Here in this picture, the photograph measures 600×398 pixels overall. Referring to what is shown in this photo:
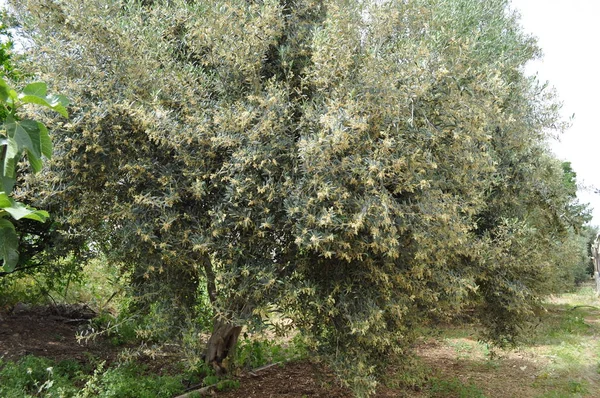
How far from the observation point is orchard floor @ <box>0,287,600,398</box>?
22.4 ft

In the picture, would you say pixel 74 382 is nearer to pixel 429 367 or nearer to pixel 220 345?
pixel 220 345

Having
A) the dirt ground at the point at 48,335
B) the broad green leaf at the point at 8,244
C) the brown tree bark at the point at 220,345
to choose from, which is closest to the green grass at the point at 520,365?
the brown tree bark at the point at 220,345

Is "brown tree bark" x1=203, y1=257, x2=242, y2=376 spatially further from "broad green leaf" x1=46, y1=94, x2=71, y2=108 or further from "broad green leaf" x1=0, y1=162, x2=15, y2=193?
"broad green leaf" x1=0, y1=162, x2=15, y2=193

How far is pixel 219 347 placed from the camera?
662 centimetres

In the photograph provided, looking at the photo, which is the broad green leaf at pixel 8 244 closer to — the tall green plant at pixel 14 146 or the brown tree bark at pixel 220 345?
the tall green plant at pixel 14 146

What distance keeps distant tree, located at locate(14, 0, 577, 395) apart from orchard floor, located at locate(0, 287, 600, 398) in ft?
5.51

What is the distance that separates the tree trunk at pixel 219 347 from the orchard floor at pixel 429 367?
1.33ft

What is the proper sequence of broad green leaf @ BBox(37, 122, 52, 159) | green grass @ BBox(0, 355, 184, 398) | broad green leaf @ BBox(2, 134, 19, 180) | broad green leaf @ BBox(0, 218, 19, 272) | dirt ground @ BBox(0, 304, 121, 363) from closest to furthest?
broad green leaf @ BBox(2, 134, 19, 180) < broad green leaf @ BBox(0, 218, 19, 272) < broad green leaf @ BBox(37, 122, 52, 159) < green grass @ BBox(0, 355, 184, 398) < dirt ground @ BBox(0, 304, 121, 363)

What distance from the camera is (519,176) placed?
7.59 meters

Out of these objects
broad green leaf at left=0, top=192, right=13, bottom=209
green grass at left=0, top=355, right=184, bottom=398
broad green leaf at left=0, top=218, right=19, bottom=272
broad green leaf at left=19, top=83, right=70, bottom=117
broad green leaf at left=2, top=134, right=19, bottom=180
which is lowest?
green grass at left=0, top=355, right=184, bottom=398

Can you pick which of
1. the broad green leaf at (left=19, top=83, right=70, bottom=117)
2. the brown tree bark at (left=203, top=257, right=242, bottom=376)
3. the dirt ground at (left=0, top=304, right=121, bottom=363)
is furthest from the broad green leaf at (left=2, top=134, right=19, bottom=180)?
the dirt ground at (left=0, top=304, right=121, bottom=363)

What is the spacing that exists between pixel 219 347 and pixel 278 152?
10.8ft

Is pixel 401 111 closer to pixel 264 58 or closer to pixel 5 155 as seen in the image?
pixel 264 58

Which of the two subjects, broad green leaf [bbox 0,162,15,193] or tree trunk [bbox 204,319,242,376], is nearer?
broad green leaf [bbox 0,162,15,193]
